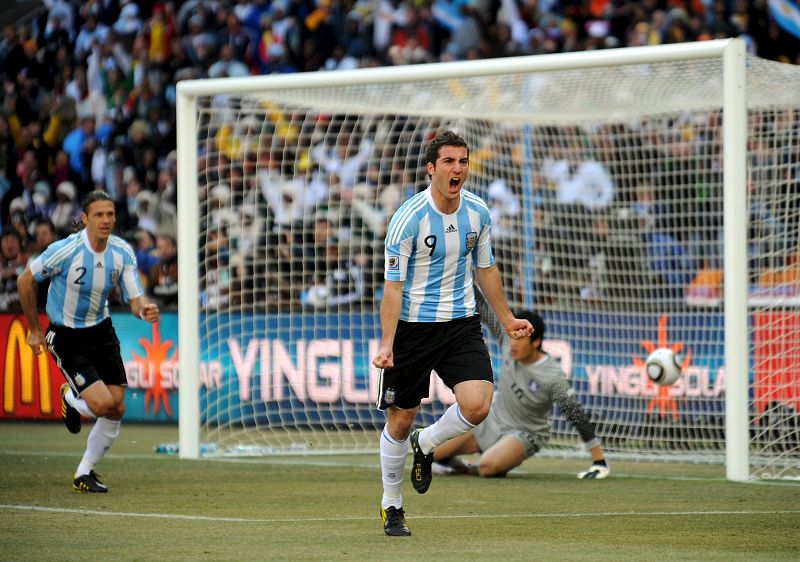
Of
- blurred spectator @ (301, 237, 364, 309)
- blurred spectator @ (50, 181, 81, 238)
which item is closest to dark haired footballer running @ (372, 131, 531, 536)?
blurred spectator @ (301, 237, 364, 309)

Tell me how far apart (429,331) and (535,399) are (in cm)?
354

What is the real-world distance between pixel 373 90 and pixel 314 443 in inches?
140

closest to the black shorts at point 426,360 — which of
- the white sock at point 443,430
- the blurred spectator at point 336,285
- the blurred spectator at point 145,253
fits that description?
the white sock at point 443,430

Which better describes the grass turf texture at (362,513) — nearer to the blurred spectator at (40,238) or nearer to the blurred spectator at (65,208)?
the blurred spectator at (40,238)

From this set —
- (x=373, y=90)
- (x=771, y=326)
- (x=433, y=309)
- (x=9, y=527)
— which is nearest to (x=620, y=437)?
(x=771, y=326)

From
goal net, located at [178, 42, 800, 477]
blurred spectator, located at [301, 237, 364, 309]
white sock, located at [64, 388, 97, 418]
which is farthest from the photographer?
blurred spectator, located at [301, 237, 364, 309]

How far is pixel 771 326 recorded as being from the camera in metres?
11.2

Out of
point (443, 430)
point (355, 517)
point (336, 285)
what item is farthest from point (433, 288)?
point (336, 285)

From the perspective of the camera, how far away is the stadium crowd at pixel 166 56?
16.6 metres

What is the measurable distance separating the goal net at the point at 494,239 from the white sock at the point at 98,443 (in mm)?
2232

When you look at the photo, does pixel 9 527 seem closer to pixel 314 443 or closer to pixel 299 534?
pixel 299 534

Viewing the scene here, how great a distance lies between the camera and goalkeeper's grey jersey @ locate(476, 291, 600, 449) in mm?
10617

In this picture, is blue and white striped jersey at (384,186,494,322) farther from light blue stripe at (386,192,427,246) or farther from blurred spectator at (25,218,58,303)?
blurred spectator at (25,218,58,303)

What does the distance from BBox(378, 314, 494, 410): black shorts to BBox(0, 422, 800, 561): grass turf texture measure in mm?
796
